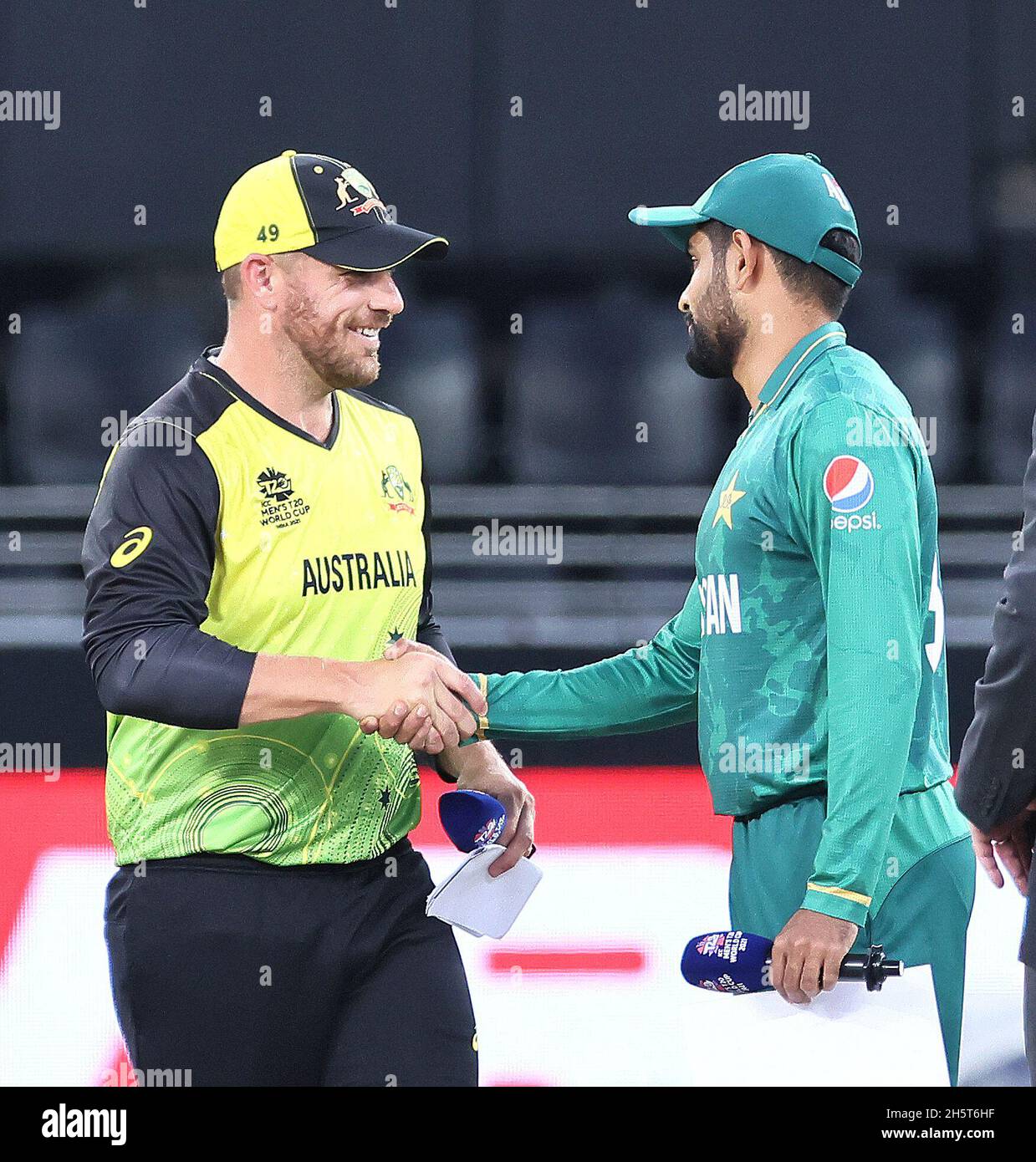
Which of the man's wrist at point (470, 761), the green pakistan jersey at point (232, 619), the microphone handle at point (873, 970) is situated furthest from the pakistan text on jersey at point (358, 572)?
the microphone handle at point (873, 970)

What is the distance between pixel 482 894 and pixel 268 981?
0.88ft

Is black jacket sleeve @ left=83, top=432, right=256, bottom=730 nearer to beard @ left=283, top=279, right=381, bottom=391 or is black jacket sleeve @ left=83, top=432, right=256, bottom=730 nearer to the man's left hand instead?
beard @ left=283, top=279, right=381, bottom=391

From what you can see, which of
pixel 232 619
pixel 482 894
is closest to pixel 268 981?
pixel 482 894

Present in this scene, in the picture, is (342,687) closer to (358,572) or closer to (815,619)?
(358,572)

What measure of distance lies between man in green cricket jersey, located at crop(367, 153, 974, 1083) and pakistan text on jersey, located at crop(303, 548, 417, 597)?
10 centimetres

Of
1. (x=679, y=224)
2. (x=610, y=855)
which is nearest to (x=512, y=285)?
(x=610, y=855)

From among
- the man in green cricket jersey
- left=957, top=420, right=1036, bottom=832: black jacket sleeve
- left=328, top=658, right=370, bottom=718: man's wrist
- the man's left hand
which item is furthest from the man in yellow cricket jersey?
left=957, top=420, right=1036, bottom=832: black jacket sleeve

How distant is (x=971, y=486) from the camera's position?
728cm

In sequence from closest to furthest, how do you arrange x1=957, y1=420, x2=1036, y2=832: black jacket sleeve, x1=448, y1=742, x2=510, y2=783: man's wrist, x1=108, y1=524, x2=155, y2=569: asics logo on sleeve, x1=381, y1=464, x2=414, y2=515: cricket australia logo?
x1=957, y1=420, x2=1036, y2=832: black jacket sleeve, x1=108, y1=524, x2=155, y2=569: asics logo on sleeve, x1=381, y1=464, x2=414, y2=515: cricket australia logo, x1=448, y1=742, x2=510, y2=783: man's wrist

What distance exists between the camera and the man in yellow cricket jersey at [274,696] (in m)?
1.73

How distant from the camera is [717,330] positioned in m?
1.99

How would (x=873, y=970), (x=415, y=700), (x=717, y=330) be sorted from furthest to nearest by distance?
(x=717, y=330)
(x=415, y=700)
(x=873, y=970)

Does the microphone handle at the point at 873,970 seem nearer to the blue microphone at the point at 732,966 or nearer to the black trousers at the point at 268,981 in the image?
the blue microphone at the point at 732,966

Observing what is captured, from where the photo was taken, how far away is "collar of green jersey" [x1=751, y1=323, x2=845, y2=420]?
6.18ft
